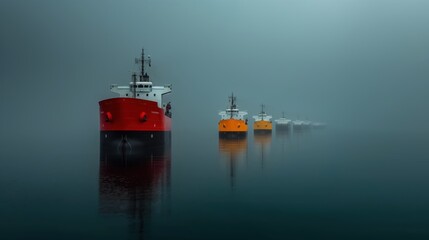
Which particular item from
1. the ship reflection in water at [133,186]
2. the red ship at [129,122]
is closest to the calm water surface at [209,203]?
the ship reflection in water at [133,186]

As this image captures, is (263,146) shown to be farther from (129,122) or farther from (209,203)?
(209,203)

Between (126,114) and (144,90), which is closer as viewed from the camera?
(126,114)

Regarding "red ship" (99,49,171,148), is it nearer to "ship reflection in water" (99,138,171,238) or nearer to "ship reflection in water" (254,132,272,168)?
"ship reflection in water" (99,138,171,238)

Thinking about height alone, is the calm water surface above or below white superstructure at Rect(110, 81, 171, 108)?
below

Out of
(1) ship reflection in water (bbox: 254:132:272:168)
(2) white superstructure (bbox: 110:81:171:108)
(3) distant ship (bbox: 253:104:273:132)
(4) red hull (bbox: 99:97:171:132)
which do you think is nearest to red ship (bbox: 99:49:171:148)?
(4) red hull (bbox: 99:97:171:132)

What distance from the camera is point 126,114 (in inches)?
1518

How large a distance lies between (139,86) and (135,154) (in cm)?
1207

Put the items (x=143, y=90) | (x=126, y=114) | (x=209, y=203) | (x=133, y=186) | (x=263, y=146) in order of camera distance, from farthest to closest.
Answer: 1. (x=263, y=146)
2. (x=143, y=90)
3. (x=126, y=114)
4. (x=133, y=186)
5. (x=209, y=203)

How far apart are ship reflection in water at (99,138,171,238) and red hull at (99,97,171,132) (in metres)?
2.84

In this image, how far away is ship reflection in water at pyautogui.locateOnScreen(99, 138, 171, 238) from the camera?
51.8ft

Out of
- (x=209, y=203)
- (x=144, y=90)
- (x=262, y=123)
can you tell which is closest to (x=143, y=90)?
(x=144, y=90)

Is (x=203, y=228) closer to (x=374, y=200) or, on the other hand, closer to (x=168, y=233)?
(x=168, y=233)

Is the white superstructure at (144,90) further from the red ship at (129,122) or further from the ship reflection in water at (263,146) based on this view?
the ship reflection in water at (263,146)

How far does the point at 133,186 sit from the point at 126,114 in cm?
1758
